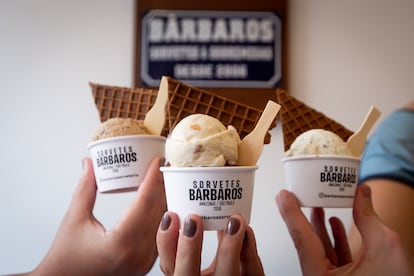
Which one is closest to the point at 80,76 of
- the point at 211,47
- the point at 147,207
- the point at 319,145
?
the point at 211,47

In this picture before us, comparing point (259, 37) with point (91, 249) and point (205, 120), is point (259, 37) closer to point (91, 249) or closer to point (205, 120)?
point (205, 120)

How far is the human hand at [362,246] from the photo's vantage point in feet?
2.41

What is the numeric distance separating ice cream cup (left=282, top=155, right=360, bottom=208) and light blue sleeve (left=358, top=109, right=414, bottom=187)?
1.73ft

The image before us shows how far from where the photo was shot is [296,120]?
1.06 meters

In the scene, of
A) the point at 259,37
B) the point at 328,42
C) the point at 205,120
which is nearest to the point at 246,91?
the point at 259,37

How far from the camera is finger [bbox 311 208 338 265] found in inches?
40.9

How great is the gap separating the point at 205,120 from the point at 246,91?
97 centimetres

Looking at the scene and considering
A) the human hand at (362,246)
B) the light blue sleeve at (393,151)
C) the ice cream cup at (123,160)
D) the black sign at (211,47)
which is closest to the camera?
the human hand at (362,246)

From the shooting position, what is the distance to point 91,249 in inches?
33.2

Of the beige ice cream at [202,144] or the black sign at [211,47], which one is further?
the black sign at [211,47]

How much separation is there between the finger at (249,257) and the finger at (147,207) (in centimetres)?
28

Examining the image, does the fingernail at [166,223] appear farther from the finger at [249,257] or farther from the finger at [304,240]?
the finger at [304,240]

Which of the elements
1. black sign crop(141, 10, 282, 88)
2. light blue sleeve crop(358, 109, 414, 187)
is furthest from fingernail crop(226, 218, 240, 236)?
black sign crop(141, 10, 282, 88)

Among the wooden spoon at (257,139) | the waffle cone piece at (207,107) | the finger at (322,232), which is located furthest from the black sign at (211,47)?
the wooden spoon at (257,139)
